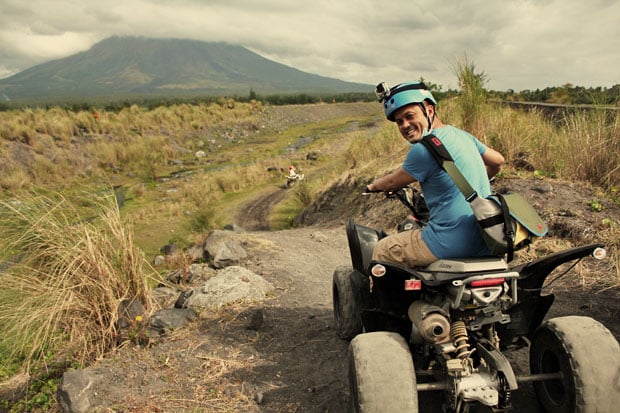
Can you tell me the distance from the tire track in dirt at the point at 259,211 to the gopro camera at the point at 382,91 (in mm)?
10576

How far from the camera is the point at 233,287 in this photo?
17.7 feet

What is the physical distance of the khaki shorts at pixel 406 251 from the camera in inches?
114

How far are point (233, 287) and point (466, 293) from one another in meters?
3.41

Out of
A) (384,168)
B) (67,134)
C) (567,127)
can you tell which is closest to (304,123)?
(67,134)

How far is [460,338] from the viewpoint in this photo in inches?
103

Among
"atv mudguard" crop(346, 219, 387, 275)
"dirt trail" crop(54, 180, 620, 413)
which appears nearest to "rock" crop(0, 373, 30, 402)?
"dirt trail" crop(54, 180, 620, 413)

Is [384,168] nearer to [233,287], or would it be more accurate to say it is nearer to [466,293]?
[233,287]

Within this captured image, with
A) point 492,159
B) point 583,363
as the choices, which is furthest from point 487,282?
point 492,159

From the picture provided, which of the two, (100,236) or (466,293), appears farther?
(100,236)

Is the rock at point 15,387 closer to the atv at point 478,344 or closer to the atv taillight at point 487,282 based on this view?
the atv at point 478,344

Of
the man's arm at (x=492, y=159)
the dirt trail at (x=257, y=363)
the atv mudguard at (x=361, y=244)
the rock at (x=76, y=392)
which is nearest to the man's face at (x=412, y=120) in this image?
the man's arm at (x=492, y=159)

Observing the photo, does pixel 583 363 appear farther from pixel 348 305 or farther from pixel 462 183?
pixel 348 305

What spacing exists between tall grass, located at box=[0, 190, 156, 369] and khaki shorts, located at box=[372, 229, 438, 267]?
2.88 m

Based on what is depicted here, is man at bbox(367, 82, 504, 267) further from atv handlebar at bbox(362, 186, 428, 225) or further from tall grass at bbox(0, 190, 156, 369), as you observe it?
tall grass at bbox(0, 190, 156, 369)
